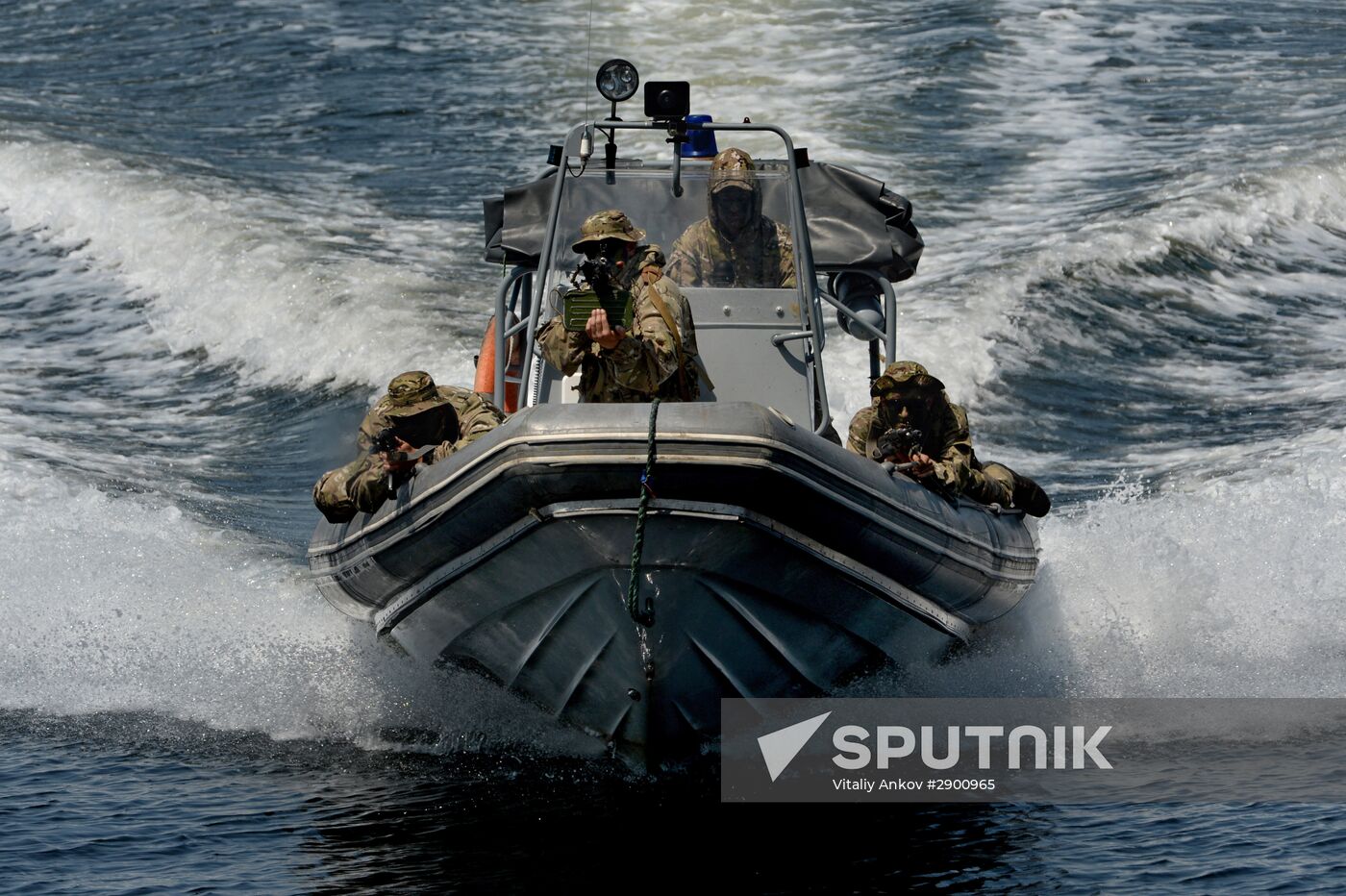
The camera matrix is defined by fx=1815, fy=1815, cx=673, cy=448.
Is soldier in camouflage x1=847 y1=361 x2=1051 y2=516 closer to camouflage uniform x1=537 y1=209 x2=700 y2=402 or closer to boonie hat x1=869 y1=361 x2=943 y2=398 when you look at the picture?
boonie hat x1=869 y1=361 x2=943 y2=398

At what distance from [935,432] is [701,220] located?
1.42 metres

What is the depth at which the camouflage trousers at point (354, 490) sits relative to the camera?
600cm

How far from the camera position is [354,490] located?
6.05 meters

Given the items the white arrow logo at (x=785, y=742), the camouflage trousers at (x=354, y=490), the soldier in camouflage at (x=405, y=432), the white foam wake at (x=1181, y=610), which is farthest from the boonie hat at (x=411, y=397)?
the white foam wake at (x=1181, y=610)

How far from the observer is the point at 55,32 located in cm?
1817

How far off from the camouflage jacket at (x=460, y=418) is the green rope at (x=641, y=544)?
100 centimetres

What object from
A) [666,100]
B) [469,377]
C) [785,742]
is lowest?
[785,742]

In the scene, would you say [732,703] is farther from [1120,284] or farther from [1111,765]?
[1120,284]

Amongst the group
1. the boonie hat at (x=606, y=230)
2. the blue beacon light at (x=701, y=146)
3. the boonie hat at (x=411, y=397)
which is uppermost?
the blue beacon light at (x=701, y=146)

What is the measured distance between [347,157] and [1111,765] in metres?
10.2

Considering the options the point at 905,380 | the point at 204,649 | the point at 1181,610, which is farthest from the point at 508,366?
the point at 1181,610

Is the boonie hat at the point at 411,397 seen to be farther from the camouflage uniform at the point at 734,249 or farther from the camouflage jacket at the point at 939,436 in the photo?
the camouflage jacket at the point at 939,436

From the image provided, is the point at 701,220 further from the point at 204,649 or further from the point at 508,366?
the point at 204,649

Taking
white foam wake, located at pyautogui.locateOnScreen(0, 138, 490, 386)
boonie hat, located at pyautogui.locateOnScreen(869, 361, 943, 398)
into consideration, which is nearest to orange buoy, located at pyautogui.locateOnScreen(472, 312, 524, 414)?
boonie hat, located at pyautogui.locateOnScreen(869, 361, 943, 398)
